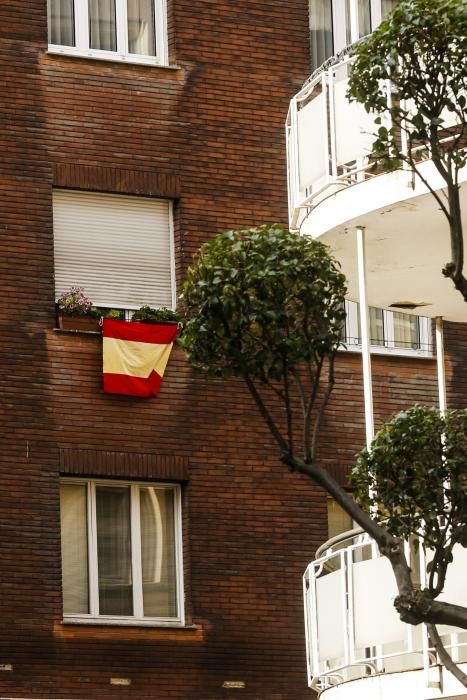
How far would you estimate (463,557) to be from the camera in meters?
20.4

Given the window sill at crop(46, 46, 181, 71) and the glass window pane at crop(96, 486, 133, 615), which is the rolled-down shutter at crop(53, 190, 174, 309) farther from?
the glass window pane at crop(96, 486, 133, 615)

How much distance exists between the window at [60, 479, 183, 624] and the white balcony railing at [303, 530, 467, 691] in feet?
18.6

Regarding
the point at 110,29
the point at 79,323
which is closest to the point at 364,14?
the point at 110,29

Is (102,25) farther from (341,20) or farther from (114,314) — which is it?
(114,314)

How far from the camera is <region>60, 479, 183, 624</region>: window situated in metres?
28.1

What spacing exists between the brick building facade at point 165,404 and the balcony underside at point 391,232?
4509 millimetres

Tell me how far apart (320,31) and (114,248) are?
4.48 meters

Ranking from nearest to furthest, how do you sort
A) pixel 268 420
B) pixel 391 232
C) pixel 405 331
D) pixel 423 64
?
pixel 268 420 → pixel 423 64 → pixel 391 232 → pixel 405 331

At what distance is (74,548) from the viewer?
2812cm

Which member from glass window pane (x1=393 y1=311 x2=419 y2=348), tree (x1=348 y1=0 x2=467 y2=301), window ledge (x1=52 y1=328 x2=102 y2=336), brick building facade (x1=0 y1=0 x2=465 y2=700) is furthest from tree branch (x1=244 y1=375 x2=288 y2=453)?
glass window pane (x1=393 y1=311 x2=419 y2=348)

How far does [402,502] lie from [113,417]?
1183 centimetres

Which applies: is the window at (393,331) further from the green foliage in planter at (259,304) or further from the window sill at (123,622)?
the green foliage in planter at (259,304)

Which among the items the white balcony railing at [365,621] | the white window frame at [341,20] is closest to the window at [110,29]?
the white window frame at [341,20]

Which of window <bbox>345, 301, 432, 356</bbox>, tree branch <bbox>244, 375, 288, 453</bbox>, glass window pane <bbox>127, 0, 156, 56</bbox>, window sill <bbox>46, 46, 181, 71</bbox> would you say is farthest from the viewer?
window <bbox>345, 301, 432, 356</bbox>
